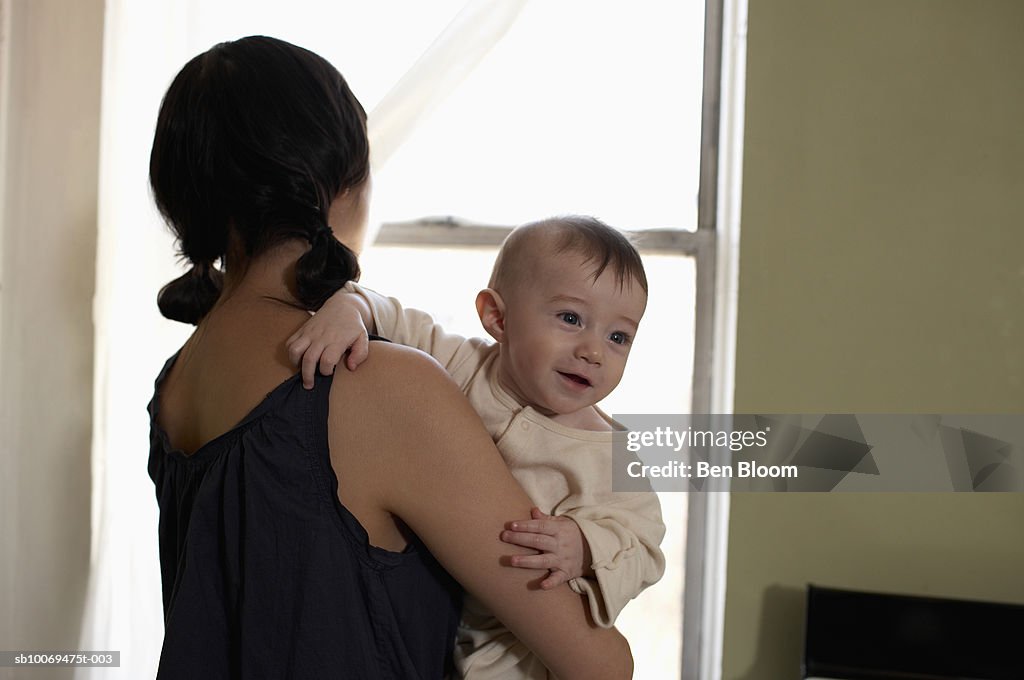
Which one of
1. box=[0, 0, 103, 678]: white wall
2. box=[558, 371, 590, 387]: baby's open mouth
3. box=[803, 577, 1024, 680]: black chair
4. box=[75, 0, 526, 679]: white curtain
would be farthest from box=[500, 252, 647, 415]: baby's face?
box=[0, 0, 103, 678]: white wall

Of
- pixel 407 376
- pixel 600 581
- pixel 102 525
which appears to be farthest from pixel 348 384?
pixel 102 525

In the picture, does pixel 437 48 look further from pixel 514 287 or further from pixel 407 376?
pixel 407 376

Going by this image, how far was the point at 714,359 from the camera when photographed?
224cm

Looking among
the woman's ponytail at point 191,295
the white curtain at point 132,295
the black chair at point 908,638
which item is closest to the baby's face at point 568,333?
the woman's ponytail at point 191,295

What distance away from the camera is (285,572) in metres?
0.86

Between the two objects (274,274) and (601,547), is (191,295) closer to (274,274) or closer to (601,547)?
(274,274)

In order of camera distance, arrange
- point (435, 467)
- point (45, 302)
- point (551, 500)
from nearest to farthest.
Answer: point (435, 467)
point (551, 500)
point (45, 302)

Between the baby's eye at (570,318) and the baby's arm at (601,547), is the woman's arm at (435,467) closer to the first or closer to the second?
the baby's arm at (601,547)

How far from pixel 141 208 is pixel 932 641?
7.12 feet

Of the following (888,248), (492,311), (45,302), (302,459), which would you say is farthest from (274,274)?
(888,248)

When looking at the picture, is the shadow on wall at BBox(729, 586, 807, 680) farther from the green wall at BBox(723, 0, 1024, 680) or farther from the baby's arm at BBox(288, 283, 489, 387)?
the baby's arm at BBox(288, 283, 489, 387)

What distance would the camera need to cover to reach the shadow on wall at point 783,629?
2127mm

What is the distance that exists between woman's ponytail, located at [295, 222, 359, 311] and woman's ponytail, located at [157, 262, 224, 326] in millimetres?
280

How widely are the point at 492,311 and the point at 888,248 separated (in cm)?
135
